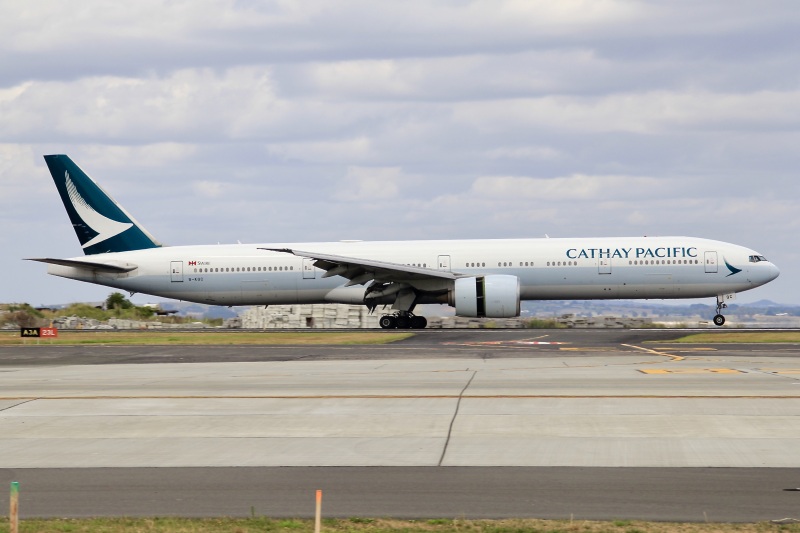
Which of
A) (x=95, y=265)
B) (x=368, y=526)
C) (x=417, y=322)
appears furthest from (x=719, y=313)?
(x=368, y=526)

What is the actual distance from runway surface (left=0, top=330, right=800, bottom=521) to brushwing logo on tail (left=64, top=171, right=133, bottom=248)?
22.3m

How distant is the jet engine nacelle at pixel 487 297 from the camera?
44.3m

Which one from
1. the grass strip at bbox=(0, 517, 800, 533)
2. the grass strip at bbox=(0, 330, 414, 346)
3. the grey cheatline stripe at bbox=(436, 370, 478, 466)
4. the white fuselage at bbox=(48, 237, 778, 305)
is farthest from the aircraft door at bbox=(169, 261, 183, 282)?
the grass strip at bbox=(0, 517, 800, 533)

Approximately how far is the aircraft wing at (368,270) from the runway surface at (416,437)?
1547 centimetres

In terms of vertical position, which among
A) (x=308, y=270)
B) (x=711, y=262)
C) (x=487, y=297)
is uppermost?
(x=308, y=270)

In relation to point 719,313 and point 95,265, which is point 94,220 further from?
point 719,313

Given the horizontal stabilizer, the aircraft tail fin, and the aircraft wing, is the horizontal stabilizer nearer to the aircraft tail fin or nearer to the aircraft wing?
the aircraft tail fin

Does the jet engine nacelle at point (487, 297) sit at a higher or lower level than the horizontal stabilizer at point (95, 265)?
lower

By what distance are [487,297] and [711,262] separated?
33.0ft

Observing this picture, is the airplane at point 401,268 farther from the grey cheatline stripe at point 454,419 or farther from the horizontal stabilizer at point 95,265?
the grey cheatline stripe at point 454,419

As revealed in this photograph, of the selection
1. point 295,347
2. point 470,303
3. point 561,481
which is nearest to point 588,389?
point 561,481

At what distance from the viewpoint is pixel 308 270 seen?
48219 millimetres

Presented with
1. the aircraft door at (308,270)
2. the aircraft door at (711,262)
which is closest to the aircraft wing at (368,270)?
the aircraft door at (308,270)

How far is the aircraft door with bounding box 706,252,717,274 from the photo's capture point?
45281 millimetres
